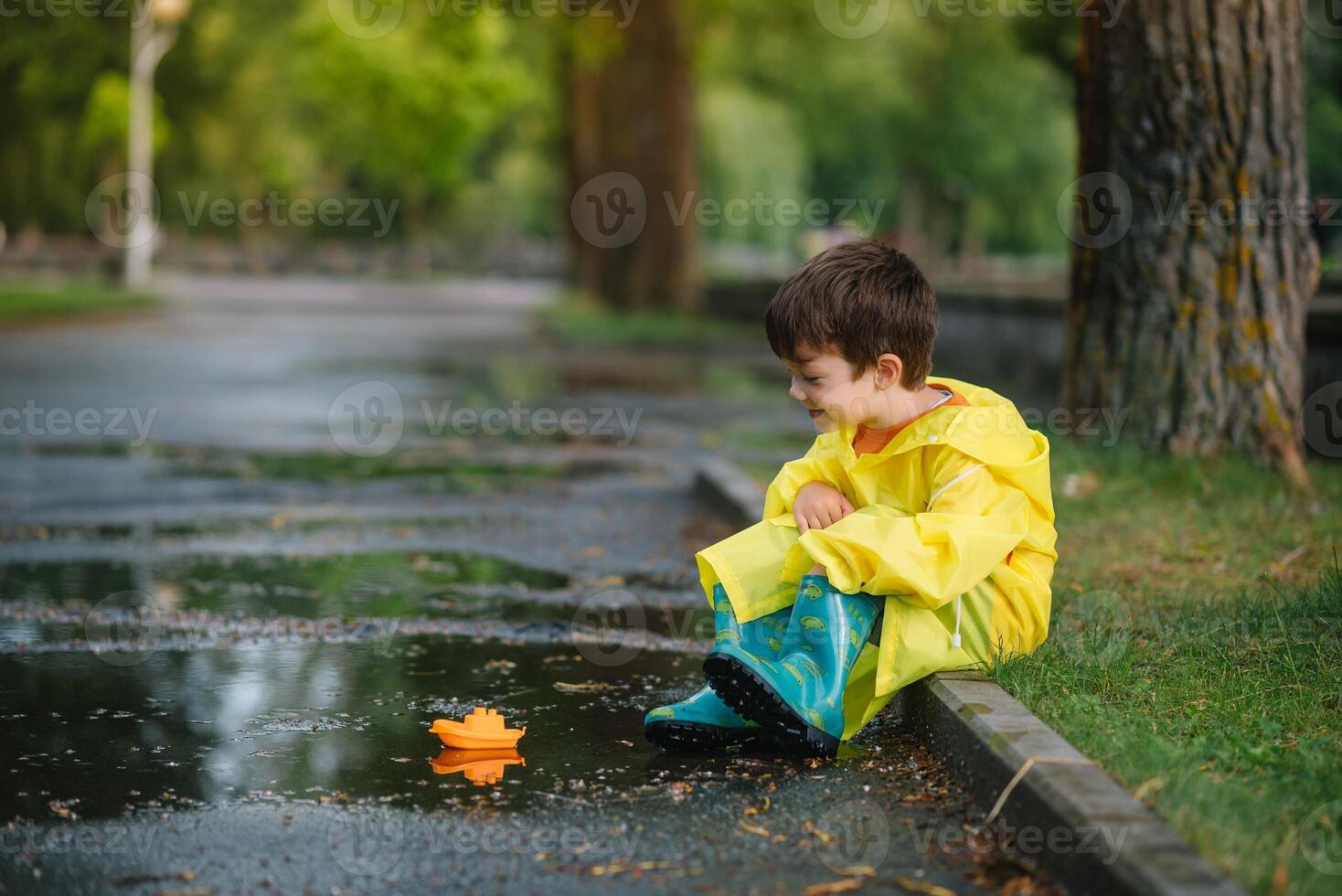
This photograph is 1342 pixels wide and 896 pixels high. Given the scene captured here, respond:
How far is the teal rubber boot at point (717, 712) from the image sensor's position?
4078mm

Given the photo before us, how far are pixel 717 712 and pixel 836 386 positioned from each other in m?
0.84

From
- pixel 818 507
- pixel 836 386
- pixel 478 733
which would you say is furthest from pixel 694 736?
pixel 836 386

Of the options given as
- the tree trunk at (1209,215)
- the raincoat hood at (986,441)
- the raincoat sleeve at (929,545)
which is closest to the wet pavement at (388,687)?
the raincoat sleeve at (929,545)

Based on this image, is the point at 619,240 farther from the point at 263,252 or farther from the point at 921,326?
the point at 263,252

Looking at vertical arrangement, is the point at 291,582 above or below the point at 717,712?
below

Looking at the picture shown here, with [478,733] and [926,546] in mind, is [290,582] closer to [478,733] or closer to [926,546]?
[478,733]

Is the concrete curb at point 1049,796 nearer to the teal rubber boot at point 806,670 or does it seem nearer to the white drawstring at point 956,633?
the white drawstring at point 956,633

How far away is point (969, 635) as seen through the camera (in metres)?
4.15

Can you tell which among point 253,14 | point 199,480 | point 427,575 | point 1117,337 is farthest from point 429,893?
point 253,14

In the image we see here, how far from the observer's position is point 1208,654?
4547 millimetres

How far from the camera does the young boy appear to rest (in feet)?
12.7

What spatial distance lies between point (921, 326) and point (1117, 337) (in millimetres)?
4150

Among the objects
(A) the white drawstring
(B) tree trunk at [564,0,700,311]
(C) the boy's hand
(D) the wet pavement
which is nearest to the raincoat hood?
(C) the boy's hand

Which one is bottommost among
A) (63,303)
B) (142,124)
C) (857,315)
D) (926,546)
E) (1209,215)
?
(63,303)
